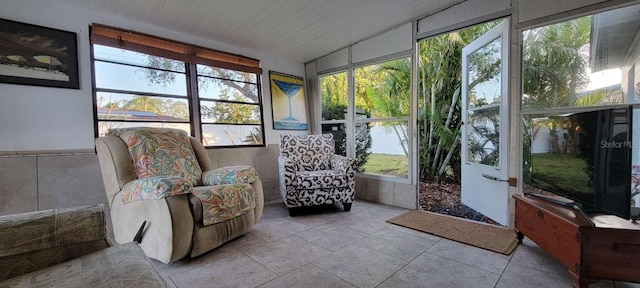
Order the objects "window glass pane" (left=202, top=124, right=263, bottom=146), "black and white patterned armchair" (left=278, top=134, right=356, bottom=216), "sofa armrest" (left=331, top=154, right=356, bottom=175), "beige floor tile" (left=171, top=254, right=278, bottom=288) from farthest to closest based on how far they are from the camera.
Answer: "window glass pane" (left=202, top=124, right=263, bottom=146), "sofa armrest" (left=331, top=154, right=356, bottom=175), "black and white patterned armchair" (left=278, top=134, right=356, bottom=216), "beige floor tile" (left=171, top=254, right=278, bottom=288)

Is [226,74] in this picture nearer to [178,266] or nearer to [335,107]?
[335,107]

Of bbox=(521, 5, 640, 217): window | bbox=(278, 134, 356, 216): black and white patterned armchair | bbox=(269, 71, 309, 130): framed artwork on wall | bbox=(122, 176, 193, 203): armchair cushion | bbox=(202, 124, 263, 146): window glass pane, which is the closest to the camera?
bbox=(521, 5, 640, 217): window

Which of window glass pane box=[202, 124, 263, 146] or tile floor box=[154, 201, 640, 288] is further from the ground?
window glass pane box=[202, 124, 263, 146]

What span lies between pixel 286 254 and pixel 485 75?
2610mm

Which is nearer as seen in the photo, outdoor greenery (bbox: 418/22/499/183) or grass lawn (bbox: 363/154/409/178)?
grass lawn (bbox: 363/154/409/178)

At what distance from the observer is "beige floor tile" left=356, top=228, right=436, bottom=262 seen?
6.46ft

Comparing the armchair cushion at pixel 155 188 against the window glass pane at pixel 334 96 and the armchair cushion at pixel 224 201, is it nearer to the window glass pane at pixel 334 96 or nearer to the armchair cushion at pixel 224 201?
the armchair cushion at pixel 224 201

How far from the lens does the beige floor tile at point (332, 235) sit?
2.13 meters

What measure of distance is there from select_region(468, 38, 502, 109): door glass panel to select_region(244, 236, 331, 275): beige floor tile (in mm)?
2224

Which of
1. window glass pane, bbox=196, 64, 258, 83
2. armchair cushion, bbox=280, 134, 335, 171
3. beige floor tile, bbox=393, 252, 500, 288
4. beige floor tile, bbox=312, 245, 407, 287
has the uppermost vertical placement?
window glass pane, bbox=196, 64, 258, 83

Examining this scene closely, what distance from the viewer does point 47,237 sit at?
90cm

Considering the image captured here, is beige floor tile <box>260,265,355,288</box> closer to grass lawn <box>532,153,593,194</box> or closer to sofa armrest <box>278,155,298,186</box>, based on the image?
sofa armrest <box>278,155,298,186</box>

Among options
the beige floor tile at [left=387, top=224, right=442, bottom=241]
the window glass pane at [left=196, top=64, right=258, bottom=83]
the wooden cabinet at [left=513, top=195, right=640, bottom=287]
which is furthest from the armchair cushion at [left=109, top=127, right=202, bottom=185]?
the wooden cabinet at [left=513, top=195, right=640, bottom=287]

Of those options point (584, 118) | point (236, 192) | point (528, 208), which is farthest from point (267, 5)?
point (528, 208)
